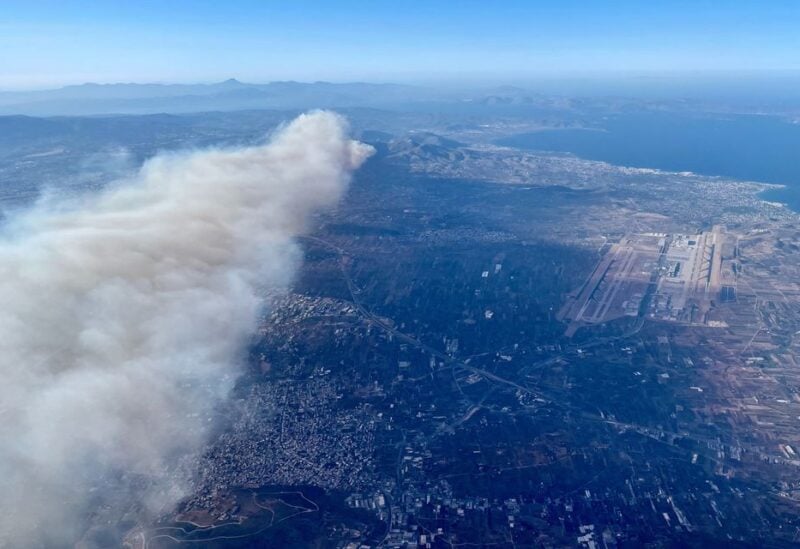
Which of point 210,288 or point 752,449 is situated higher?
point 210,288

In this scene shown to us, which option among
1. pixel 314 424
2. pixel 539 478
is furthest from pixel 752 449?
pixel 314 424

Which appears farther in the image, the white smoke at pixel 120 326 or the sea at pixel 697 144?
the sea at pixel 697 144

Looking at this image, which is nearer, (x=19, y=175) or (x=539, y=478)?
(x=539, y=478)

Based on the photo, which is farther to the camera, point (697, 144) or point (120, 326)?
point (697, 144)

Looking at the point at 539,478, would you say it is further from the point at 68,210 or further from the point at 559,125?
the point at 559,125

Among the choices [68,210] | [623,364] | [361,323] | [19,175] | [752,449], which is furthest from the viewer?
[19,175]

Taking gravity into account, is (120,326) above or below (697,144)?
below

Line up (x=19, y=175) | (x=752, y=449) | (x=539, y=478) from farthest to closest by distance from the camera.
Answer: (x=19, y=175) < (x=752, y=449) < (x=539, y=478)

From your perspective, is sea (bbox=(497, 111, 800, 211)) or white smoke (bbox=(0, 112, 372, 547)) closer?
white smoke (bbox=(0, 112, 372, 547))
